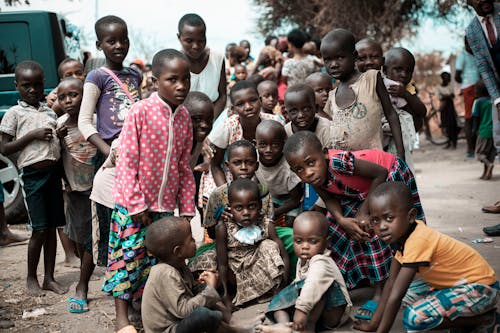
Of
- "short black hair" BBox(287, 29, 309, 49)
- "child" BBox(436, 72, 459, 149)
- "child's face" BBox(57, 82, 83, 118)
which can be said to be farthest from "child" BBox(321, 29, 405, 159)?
"child" BBox(436, 72, 459, 149)

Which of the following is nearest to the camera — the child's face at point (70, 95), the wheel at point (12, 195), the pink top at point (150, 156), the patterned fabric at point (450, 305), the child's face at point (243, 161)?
the patterned fabric at point (450, 305)

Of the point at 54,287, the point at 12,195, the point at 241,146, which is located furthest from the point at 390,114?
the point at 12,195

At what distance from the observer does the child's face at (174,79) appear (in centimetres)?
359

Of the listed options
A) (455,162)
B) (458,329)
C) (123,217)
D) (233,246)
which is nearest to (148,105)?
(123,217)

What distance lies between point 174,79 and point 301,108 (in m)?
1.19

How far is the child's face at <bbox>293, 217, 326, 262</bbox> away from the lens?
3.67 meters

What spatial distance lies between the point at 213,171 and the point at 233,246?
2.66 ft

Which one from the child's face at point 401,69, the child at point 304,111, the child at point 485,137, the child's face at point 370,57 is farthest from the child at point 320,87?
the child at point 485,137

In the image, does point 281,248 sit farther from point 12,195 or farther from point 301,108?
point 12,195

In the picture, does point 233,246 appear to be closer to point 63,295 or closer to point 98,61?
point 63,295

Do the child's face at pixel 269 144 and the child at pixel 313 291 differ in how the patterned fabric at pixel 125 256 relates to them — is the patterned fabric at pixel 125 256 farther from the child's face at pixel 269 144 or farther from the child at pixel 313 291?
the child's face at pixel 269 144

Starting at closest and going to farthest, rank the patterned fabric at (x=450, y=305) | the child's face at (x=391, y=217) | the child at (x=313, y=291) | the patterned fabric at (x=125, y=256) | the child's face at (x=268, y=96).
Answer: the patterned fabric at (x=450, y=305) < the child's face at (x=391, y=217) < the child at (x=313, y=291) < the patterned fabric at (x=125, y=256) < the child's face at (x=268, y=96)

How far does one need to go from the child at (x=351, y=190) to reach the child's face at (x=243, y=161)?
66cm

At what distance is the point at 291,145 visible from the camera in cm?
→ 378
